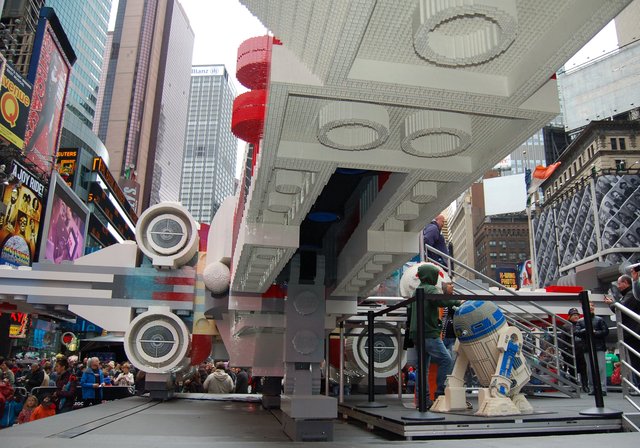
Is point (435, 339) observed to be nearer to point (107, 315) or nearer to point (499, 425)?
point (499, 425)

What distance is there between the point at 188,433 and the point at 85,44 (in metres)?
100

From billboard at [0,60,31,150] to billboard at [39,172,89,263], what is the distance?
550 centimetres

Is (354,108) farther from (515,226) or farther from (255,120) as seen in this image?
(515,226)

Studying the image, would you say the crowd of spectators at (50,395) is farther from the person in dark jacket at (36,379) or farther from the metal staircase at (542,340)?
the metal staircase at (542,340)

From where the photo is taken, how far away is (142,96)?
145 meters

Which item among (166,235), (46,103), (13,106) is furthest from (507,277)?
(166,235)

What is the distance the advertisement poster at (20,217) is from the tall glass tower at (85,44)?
163ft

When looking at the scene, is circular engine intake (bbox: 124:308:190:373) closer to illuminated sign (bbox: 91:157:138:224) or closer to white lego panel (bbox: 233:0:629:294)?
white lego panel (bbox: 233:0:629:294)

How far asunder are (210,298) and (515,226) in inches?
4936

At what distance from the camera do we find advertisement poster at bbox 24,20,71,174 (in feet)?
116

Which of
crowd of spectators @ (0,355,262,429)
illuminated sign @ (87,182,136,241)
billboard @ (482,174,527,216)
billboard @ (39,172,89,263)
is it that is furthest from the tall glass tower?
crowd of spectators @ (0,355,262,429)

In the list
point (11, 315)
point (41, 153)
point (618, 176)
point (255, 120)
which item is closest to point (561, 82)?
point (618, 176)

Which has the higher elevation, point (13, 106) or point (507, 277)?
point (13, 106)

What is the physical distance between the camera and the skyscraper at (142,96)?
138 m
